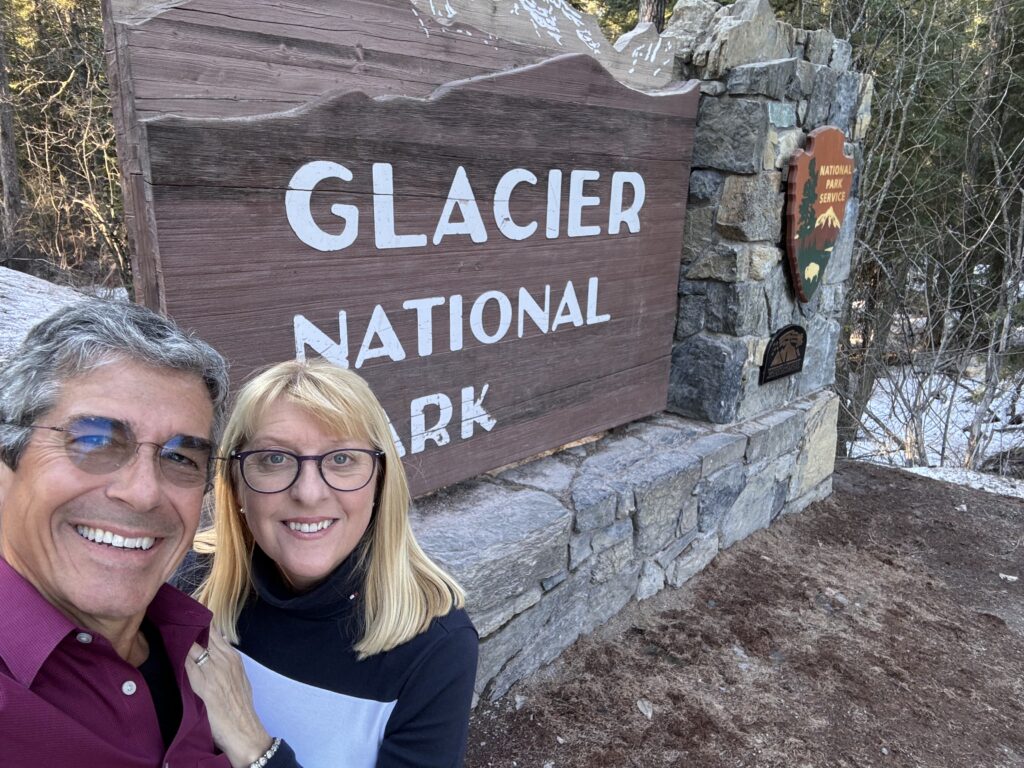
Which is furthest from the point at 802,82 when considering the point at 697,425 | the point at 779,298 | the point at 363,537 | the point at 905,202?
the point at 905,202

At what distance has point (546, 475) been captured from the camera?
2498 millimetres

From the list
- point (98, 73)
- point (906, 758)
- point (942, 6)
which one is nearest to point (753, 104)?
point (906, 758)

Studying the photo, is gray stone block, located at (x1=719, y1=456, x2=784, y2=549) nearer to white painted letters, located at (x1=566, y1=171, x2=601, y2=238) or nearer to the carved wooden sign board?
the carved wooden sign board

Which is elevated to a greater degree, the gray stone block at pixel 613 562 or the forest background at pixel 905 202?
the forest background at pixel 905 202

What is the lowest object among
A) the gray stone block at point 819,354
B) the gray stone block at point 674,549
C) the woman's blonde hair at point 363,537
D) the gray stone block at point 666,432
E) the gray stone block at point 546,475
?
the gray stone block at point 674,549

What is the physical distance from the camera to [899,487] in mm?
4301

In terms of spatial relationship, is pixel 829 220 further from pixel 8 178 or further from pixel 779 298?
pixel 8 178

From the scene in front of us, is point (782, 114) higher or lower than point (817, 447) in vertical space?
higher

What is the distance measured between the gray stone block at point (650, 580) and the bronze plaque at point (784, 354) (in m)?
1.03

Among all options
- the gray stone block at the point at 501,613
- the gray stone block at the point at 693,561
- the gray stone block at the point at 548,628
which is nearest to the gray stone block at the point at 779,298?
the gray stone block at the point at 693,561

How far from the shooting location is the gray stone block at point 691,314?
303cm

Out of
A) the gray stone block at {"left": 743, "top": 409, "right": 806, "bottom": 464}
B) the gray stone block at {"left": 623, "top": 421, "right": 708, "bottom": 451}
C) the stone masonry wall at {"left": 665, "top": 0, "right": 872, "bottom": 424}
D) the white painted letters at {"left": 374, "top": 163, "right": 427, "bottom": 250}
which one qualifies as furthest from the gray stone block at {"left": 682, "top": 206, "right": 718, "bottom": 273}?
the white painted letters at {"left": 374, "top": 163, "right": 427, "bottom": 250}

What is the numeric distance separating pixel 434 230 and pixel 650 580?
1658 mm

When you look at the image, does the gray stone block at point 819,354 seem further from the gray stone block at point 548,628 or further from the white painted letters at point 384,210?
the white painted letters at point 384,210
